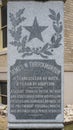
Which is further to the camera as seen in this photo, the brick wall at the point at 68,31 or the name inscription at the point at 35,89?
the brick wall at the point at 68,31

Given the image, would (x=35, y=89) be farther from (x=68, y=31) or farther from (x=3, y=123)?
(x=68, y=31)

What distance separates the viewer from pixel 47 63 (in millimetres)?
6113

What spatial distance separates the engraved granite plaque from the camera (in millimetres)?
6094

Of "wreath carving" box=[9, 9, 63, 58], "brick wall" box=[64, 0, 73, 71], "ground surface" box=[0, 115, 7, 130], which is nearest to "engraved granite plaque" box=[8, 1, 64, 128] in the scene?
"wreath carving" box=[9, 9, 63, 58]

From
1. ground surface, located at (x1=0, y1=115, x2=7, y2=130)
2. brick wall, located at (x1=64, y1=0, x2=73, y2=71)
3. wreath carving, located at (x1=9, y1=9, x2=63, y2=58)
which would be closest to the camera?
wreath carving, located at (x1=9, y1=9, x2=63, y2=58)

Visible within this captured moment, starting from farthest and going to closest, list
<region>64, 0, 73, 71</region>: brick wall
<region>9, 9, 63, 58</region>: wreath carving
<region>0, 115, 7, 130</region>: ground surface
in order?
<region>64, 0, 73, 71</region>: brick wall < <region>0, 115, 7, 130</region>: ground surface < <region>9, 9, 63, 58</region>: wreath carving

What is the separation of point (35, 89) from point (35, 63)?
0.52m

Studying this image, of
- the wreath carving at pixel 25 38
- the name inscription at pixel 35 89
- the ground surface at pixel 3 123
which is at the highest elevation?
the wreath carving at pixel 25 38

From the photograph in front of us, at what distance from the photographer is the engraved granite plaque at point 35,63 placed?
6094 mm

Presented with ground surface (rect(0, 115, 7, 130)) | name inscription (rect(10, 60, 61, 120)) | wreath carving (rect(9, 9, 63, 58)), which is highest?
wreath carving (rect(9, 9, 63, 58))

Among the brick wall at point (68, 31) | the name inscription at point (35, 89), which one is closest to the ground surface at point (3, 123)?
the brick wall at point (68, 31)

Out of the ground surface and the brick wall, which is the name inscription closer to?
the ground surface

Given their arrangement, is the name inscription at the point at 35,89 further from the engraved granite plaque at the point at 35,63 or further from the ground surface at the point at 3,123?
the ground surface at the point at 3,123

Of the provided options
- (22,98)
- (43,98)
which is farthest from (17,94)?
(43,98)
